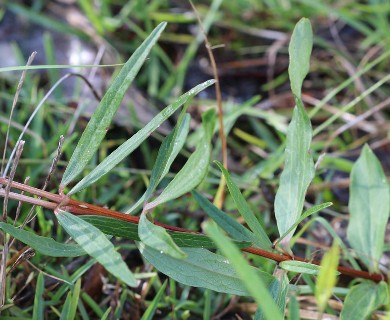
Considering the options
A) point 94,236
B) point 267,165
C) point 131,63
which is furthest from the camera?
point 267,165

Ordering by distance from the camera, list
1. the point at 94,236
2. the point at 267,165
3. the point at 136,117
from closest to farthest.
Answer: the point at 94,236 → the point at 267,165 → the point at 136,117

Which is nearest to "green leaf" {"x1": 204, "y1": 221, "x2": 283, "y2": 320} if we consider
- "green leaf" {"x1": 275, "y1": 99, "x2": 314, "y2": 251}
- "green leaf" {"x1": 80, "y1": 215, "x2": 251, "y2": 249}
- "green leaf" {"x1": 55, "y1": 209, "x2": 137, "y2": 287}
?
"green leaf" {"x1": 55, "y1": 209, "x2": 137, "y2": 287}

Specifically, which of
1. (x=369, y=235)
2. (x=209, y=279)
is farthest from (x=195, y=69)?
(x=209, y=279)

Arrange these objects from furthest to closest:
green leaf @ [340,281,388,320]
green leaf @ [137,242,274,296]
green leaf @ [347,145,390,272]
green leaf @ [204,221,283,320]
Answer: green leaf @ [347,145,390,272], green leaf @ [340,281,388,320], green leaf @ [137,242,274,296], green leaf @ [204,221,283,320]

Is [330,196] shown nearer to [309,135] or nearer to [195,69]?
[309,135]

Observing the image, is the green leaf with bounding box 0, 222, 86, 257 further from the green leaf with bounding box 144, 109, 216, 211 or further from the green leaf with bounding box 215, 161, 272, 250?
the green leaf with bounding box 215, 161, 272, 250

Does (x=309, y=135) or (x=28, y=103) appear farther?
(x=28, y=103)
